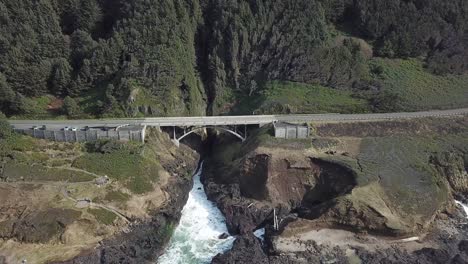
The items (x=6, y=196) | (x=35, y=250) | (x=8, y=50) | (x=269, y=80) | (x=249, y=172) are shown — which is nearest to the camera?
(x=35, y=250)

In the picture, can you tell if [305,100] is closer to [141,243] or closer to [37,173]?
[141,243]

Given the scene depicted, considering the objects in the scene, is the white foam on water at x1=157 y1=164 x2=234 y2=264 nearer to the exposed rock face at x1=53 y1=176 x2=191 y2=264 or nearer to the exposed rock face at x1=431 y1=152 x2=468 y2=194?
the exposed rock face at x1=53 y1=176 x2=191 y2=264

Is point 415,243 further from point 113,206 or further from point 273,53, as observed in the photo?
point 273,53

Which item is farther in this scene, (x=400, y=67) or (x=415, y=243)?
(x=400, y=67)

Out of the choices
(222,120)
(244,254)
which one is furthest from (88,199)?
(222,120)

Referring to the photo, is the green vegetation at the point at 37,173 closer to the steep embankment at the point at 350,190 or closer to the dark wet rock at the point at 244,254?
the steep embankment at the point at 350,190

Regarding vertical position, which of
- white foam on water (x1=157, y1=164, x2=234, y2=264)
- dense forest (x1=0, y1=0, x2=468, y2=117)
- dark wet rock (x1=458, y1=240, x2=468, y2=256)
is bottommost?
white foam on water (x1=157, y1=164, x2=234, y2=264)

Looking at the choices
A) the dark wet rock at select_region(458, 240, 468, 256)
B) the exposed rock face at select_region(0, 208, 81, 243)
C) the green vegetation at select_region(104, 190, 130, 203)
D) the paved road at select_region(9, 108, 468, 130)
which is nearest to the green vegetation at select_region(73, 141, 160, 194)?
the green vegetation at select_region(104, 190, 130, 203)

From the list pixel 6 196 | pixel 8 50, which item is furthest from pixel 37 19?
pixel 6 196
